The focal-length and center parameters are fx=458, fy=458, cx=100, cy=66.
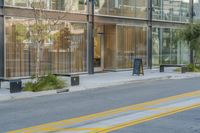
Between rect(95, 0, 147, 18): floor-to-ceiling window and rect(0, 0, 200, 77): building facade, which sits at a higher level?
rect(95, 0, 147, 18): floor-to-ceiling window

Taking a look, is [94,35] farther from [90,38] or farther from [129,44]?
[129,44]

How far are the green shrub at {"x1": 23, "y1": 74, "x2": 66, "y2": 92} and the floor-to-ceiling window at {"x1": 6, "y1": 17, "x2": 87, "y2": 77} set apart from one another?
1718 millimetres

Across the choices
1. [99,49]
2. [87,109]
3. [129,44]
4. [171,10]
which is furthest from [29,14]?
[171,10]

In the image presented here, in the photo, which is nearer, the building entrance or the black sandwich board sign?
the black sandwich board sign

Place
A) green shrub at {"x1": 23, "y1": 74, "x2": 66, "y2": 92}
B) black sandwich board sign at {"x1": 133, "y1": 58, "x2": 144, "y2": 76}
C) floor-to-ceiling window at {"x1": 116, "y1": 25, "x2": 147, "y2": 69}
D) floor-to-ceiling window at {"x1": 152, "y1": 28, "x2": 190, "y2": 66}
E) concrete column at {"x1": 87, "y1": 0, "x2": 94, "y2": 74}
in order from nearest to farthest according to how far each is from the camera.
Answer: green shrub at {"x1": 23, "y1": 74, "x2": 66, "y2": 92}, black sandwich board sign at {"x1": 133, "y1": 58, "x2": 144, "y2": 76}, concrete column at {"x1": 87, "y1": 0, "x2": 94, "y2": 74}, floor-to-ceiling window at {"x1": 116, "y1": 25, "x2": 147, "y2": 69}, floor-to-ceiling window at {"x1": 152, "y1": 28, "x2": 190, "y2": 66}

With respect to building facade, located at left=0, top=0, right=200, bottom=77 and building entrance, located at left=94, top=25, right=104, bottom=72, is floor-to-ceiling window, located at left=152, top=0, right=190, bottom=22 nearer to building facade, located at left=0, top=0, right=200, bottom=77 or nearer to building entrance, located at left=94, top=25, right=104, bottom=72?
building facade, located at left=0, top=0, right=200, bottom=77

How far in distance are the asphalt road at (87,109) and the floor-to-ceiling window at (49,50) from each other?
13.3 ft

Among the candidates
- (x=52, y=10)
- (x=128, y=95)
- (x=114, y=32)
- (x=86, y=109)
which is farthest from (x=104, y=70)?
(x=86, y=109)

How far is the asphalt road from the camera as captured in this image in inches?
379

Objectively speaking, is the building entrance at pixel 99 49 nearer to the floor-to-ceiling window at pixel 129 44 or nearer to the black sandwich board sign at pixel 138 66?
the floor-to-ceiling window at pixel 129 44

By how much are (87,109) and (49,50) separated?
11660 mm

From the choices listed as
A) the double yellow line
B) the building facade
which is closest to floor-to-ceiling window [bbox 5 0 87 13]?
the building facade

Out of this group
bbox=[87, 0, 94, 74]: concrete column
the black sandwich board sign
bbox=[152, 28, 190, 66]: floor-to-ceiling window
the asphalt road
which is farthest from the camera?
bbox=[152, 28, 190, 66]: floor-to-ceiling window

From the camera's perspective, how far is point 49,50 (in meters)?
23.8
